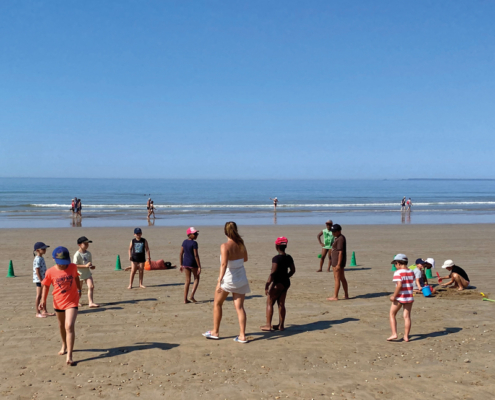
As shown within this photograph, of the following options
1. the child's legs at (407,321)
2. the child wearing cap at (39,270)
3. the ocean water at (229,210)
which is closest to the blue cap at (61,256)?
the child wearing cap at (39,270)

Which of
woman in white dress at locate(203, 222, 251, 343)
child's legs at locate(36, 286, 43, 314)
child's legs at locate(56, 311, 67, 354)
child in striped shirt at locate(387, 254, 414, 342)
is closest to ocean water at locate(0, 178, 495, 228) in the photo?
child's legs at locate(36, 286, 43, 314)

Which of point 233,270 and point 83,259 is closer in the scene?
point 233,270

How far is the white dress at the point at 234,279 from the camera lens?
7109mm

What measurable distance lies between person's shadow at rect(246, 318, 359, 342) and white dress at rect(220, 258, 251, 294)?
969 millimetres

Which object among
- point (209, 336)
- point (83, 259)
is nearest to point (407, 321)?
point (209, 336)

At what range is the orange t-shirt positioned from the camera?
20.5 feet

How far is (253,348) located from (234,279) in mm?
1075

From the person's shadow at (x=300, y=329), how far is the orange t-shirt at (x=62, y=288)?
285cm

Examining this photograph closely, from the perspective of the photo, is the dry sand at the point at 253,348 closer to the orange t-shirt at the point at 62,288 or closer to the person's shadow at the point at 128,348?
the person's shadow at the point at 128,348

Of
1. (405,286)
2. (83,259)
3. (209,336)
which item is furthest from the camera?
(83,259)

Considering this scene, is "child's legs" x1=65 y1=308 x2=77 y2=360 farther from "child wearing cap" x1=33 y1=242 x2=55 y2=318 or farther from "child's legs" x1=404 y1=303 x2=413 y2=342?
"child's legs" x1=404 y1=303 x2=413 y2=342

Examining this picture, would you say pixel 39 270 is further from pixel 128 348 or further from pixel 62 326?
pixel 128 348

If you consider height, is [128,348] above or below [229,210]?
above

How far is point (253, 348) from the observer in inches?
279
